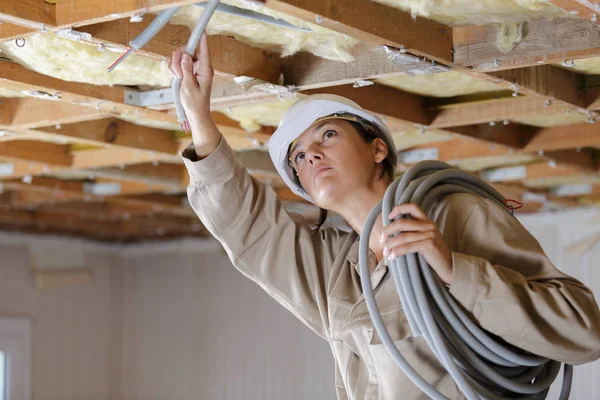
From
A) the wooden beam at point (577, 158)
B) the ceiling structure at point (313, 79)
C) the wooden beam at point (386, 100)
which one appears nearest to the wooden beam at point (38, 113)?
the ceiling structure at point (313, 79)

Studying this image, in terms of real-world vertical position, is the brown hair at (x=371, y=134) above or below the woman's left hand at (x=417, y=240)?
above

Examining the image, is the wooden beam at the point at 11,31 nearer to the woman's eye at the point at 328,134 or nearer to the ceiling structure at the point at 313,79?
the ceiling structure at the point at 313,79

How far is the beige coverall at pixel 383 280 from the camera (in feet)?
4.93

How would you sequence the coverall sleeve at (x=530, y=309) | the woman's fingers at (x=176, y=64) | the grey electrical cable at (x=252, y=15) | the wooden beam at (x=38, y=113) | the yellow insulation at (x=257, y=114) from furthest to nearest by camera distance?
1. the yellow insulation at (x=257, y=114)
2. the wooden beam at (x=38, y=113)
3. the grey electrical cable at (x=252, y=15)
4. the woman's fingers at (x=176, y=64)
5. the coverall sleeve at (x=530, y=309)

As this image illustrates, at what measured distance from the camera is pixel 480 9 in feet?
7.54

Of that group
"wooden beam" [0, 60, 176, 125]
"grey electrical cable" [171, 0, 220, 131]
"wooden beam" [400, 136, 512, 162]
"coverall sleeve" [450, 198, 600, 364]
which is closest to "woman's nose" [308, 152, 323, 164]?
"grey electrical cable" [171, 0, 220, 131]

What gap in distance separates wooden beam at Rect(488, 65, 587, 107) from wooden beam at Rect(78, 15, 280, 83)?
0.72m

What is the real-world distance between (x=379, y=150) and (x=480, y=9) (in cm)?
60

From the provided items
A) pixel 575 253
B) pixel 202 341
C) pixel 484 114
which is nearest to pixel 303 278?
pixel 484 114

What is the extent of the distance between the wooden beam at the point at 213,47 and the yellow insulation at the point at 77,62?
4.1 inches

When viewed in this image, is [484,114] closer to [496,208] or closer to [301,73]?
[301,73]

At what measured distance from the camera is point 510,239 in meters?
1.62

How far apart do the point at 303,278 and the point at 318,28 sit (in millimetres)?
756

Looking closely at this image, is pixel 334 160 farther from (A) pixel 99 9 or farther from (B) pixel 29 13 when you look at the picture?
(B) pixel 29 13
